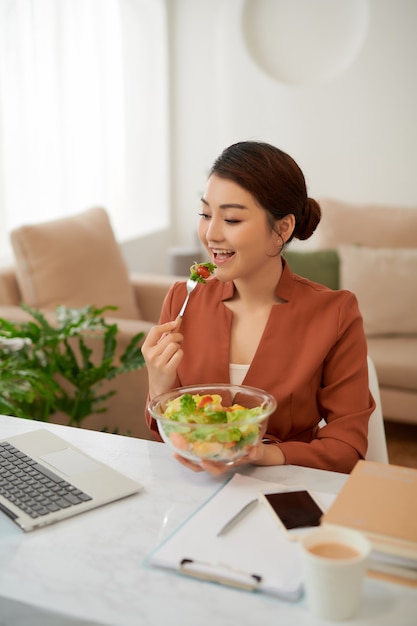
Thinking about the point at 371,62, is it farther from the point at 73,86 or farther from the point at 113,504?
the point at 113,504

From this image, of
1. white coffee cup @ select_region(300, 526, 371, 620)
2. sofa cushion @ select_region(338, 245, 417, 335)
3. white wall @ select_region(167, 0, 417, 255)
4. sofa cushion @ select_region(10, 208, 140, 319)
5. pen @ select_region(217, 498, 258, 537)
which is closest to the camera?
white coffee cup @ select_region(300, 526, 371, 620)

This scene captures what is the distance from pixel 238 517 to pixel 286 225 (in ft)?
2.17

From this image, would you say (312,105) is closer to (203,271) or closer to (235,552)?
(203,271)

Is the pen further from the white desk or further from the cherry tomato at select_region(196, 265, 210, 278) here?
the cherry tomato at select_region(196, 265, 210, 278)

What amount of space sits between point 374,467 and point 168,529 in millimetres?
335

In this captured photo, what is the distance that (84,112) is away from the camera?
13.5 ft

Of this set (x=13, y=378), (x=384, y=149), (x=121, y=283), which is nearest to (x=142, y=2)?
(x=384, y=149)

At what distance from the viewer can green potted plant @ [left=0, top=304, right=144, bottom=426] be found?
2.31 m

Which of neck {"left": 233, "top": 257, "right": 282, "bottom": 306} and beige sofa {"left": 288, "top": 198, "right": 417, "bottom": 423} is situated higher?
neck {"left": 233, "top": 257, "right": 282, "bottom": 306}

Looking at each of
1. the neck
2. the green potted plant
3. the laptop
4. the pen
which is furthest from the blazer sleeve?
the green potted plant

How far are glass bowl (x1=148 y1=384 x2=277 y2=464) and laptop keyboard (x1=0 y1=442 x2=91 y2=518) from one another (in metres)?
0.17

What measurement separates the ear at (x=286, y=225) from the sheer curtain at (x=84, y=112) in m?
2.23

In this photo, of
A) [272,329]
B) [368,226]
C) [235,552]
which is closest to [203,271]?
[272,329]

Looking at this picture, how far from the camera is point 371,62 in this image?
4465 millimetres
